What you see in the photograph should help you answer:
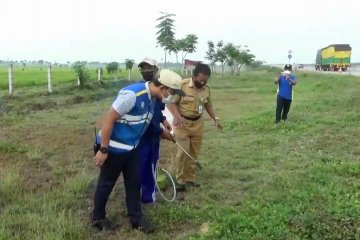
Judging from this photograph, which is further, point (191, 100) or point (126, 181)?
point (191, 100)

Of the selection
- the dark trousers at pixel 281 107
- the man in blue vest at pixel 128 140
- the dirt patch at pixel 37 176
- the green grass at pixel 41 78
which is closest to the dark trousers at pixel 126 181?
the man in blue vest at pixel 128 140

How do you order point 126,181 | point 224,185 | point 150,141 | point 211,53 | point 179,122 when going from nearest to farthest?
1. point 126,181
2. point 150,141
3. point 179,122
4. point 224,185
5. point 211,53

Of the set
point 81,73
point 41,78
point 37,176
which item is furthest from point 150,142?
point 41,78

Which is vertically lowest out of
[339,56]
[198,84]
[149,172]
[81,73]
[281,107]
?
[149,172]

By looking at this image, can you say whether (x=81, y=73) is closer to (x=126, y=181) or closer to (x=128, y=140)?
(x=126, y=181)

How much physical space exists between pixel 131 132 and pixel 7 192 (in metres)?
2.05

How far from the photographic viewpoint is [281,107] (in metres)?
11.1

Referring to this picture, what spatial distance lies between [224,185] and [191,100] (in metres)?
1.17

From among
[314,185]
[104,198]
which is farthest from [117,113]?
[314,185]

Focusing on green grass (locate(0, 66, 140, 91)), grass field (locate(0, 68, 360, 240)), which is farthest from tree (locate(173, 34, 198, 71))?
grass field (locate(0, 68, 360, 240))

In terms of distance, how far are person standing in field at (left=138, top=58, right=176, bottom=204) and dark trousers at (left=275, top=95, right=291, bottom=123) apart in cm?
645

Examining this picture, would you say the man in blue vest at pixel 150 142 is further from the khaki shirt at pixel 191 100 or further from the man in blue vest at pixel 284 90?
the man in blue vest at pixel 284 90

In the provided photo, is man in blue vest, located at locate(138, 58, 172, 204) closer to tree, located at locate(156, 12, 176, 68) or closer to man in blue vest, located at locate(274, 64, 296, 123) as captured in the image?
man in blue vest, located at locate(274, 64, 296, 123)

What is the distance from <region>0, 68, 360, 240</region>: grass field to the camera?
13.5ft
